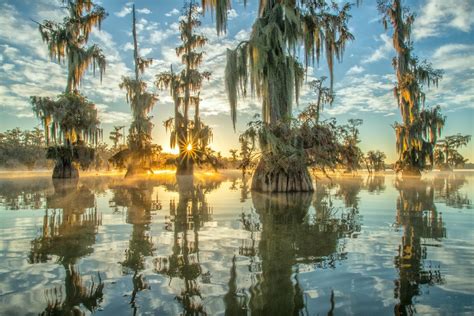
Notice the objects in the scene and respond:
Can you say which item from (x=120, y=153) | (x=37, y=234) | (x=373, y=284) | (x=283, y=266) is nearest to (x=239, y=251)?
(x=283, y=266)

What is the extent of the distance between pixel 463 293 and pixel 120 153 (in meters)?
22.6

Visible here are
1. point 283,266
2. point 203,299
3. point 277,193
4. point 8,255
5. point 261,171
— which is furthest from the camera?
point 261,171

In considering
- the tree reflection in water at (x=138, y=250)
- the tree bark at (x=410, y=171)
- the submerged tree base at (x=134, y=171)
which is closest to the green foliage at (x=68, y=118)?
the submerged tree base at (x=134, y=171)

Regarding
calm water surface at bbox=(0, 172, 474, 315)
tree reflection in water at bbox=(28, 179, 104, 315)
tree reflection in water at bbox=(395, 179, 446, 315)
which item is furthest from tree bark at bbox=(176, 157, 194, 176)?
tree reflection in water at bbox=(395, 179, 446, 315)

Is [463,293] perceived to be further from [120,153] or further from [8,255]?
[120,153]

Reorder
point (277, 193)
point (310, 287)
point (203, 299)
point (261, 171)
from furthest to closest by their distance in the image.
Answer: point (261, 171), point (277, 193), point (310, 287), point (203, 299)

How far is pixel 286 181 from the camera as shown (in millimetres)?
10609

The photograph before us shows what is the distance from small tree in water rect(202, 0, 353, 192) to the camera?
34.6 ft

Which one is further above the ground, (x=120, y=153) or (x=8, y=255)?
(x=120, y=153)

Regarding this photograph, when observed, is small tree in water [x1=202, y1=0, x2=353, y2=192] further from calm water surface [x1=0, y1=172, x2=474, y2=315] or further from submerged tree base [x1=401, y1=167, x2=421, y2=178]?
submerged tree base [x1=401, y1=167, x2=421, y2=178]

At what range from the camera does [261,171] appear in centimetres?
1134

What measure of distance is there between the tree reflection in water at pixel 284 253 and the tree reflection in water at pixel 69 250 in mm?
981

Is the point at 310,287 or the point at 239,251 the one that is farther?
the point at 239,251

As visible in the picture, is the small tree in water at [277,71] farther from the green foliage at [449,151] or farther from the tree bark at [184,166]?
the green foliage at [449,151]
